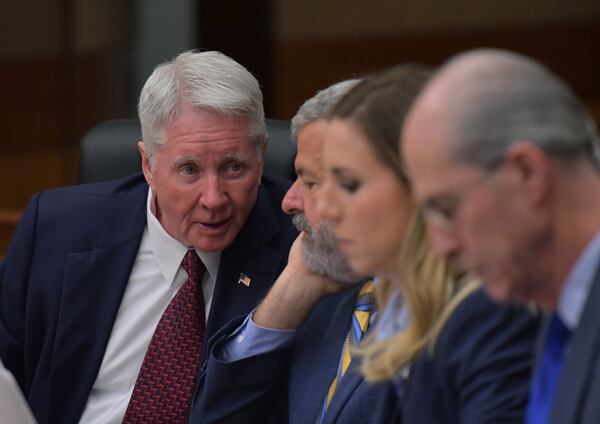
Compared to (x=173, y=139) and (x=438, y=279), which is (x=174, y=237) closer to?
(x=173, y=139)

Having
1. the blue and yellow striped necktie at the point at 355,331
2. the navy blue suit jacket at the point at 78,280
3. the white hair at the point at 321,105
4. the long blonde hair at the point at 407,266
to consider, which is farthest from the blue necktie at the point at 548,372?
the navy blue suit jacket at the point at 78,280

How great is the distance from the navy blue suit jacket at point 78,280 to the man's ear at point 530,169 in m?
1.29

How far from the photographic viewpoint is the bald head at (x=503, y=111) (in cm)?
129

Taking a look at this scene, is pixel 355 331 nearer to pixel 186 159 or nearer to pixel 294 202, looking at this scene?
pixel 294 202

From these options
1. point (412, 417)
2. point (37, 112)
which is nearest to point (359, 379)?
point (412, 417)

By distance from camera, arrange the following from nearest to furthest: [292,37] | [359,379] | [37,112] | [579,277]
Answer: [579,277]
[359,379]
[37,112]
[292,37]

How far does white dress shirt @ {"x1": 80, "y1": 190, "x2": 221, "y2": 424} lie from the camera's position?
2.56 m

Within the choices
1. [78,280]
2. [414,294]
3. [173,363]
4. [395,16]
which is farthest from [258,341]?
[395,16]

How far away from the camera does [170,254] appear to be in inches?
103

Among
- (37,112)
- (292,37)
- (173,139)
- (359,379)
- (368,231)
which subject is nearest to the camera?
(368,231)

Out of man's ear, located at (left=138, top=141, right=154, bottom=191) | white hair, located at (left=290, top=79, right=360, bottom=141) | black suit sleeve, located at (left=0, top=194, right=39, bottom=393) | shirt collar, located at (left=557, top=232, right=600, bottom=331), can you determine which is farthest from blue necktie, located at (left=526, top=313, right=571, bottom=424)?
black suit sleeve, located at (left=0, top=194, right=39, bottom=393)

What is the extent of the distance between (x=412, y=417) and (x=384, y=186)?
12.8 inches

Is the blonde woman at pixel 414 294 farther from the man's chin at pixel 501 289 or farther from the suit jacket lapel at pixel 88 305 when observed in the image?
the suit jacket lapel at pixel 88 305

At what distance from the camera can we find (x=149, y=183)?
2.67m
